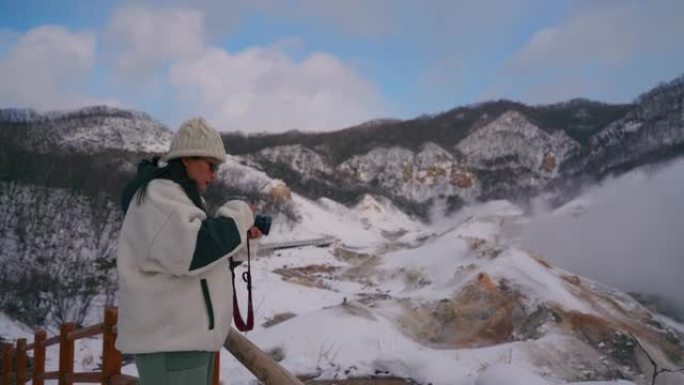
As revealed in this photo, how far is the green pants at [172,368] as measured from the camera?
70.0 inches

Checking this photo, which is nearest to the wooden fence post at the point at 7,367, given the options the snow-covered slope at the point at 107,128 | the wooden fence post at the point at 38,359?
the wooden fence post at the point at 38,359

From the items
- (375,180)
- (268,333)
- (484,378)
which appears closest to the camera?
(484,378)

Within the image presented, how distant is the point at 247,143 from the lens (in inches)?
3767

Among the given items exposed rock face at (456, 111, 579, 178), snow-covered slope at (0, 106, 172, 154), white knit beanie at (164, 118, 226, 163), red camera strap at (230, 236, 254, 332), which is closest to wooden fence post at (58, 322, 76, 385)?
red camera strap at (230, 236, 254, 332)

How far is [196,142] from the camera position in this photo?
1883 millimetres

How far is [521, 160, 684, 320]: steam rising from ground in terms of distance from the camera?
16281mm

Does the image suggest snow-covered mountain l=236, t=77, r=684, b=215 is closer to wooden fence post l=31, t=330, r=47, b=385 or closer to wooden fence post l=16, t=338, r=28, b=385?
wooden fence post l=16, t=338, r=28, b=385

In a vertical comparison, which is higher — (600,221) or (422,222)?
(600,221)

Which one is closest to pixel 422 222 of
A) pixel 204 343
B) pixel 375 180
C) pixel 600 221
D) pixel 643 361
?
pixel 375 180

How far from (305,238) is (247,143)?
52906 millimetres

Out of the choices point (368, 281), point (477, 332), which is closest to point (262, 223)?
point (477, 332)

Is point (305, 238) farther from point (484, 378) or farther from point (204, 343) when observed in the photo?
point (204, 343)

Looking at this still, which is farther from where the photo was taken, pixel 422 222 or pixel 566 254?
pixel 422 222

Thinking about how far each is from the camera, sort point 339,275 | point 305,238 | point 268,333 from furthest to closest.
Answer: point 305,238
point 339,275
point 268,333
